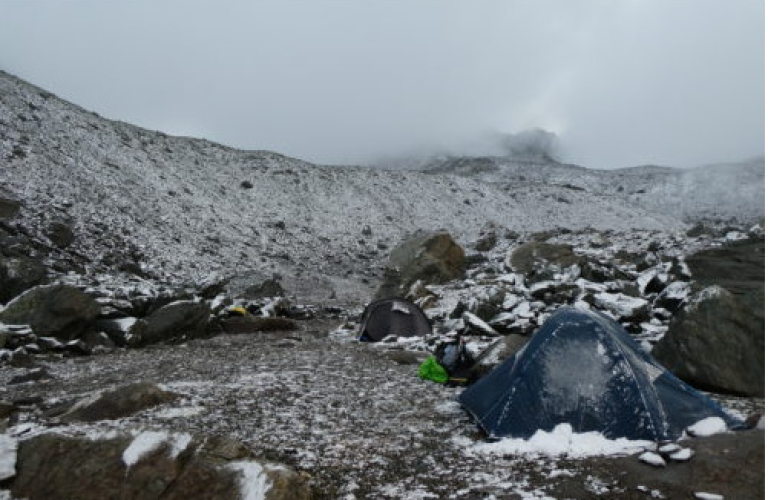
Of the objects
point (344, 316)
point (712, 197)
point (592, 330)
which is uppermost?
point (712, 197)

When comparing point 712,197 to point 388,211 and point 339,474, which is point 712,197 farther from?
point 339,474

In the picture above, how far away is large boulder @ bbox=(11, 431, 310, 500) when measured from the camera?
5426 millimetres

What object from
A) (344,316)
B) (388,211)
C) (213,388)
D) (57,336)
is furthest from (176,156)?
(213,388)

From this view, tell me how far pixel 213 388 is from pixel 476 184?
49.5 m

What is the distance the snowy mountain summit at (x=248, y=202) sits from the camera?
93.1ft

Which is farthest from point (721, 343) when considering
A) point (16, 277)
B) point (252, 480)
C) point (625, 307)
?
point (16, 277)

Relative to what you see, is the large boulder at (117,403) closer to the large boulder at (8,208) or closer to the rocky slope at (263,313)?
the rocky slope at (263,313)

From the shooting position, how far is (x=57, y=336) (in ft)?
46.0

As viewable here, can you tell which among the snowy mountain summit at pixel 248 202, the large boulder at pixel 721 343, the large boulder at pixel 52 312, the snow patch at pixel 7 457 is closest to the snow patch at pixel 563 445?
the large boulder at pixel 721 343

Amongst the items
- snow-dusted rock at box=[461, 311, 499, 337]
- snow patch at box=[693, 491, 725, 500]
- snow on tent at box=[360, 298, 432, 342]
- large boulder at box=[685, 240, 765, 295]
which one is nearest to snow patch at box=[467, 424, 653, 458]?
snow patch at box=[693, 491, 725, 500]

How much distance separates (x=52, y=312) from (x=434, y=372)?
1021 centimetres

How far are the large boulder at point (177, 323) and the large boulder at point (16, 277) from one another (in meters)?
3.65

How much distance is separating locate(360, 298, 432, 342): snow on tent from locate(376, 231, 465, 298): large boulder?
7862 mm

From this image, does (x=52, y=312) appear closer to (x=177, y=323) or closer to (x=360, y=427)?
(x=177, y=323)
